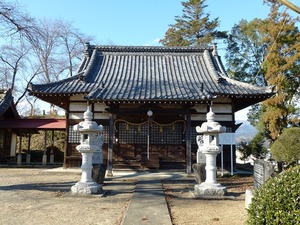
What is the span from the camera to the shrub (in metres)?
3.18

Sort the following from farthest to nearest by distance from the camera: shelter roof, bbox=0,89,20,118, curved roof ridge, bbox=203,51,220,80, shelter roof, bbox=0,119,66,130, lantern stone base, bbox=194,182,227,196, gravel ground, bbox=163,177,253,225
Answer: shelter roof, bbox=0,89,20,118 < shelter roof, bbox=0,119,66,130 < curved roof ridge, bbox=203,51,220,80 < lantern stone base, bbox=194,182,227,196 < gravel ground, bbox=163,177,253,225

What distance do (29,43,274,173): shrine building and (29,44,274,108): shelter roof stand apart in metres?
0.04

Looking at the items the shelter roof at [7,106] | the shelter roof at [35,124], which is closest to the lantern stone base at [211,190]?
the shelter roof at [35,124]

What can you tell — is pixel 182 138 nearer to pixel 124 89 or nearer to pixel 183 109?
pixel 183 109

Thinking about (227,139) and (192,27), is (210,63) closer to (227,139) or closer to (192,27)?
(227,139)

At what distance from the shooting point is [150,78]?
14523mm

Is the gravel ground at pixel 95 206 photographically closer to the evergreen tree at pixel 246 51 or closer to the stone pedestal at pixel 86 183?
the stone pedestal at pixel 86 183

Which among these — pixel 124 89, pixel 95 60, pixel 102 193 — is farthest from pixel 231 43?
pixel 102 193

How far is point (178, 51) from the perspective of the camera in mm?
17031

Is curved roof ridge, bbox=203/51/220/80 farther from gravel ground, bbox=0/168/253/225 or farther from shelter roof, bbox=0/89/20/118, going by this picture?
shelter roof, bbox=0/89/20/118

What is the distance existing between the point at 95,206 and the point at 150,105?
657 centimetres

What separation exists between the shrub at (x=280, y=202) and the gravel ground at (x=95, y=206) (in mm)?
2029

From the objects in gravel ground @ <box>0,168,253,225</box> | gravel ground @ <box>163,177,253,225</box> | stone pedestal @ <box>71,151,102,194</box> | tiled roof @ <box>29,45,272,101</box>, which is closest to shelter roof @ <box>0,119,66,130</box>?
tiled roof @ <box>29,45,272,101</box>

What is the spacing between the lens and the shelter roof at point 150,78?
12164 mm
